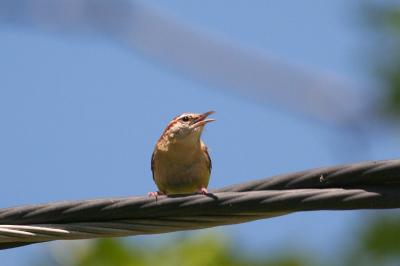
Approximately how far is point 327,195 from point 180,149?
429 centimetres

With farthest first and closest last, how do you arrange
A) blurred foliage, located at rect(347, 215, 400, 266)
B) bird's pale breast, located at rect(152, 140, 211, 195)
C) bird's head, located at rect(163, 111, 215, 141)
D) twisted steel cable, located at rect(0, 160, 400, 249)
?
bird's head, located at rect(163, 111, 215, 141) → bird's pale breast, located at rect(152, 140, 211, 195) → blurred foliage, located at rect(347, 215, 400, 266) → twisted steel cable, located at rect(0, 160, 400, 249)

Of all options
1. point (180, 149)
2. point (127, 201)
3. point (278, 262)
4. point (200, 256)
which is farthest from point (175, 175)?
point (127, 201)

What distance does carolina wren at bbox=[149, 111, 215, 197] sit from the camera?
8.53 m

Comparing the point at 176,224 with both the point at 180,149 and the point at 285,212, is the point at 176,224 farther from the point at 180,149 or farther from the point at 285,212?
the point at 180,149

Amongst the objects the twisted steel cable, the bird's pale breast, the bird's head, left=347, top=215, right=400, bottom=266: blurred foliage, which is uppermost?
the bird's head

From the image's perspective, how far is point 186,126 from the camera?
358 inches

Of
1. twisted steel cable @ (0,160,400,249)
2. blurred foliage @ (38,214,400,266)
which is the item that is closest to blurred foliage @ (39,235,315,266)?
blurred foliage @ (38,214,400,266)

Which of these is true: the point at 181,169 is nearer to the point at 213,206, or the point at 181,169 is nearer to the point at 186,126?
the point at 186,126

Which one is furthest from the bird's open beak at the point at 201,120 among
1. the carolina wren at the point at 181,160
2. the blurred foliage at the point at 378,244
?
the blurred foliage at the point at 378,244

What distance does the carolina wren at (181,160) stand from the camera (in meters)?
8.53

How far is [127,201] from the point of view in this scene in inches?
191

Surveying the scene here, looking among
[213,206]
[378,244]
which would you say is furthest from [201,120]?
[213,206]

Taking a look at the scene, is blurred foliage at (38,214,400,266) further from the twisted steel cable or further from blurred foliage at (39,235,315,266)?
the twisted steel cable

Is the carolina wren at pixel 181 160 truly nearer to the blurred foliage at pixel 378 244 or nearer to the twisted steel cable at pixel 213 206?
the blurred foliage at pixel 378 244
